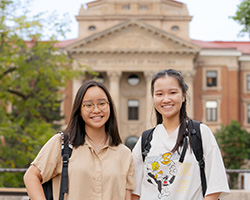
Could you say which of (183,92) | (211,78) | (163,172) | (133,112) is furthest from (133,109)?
(163,172)

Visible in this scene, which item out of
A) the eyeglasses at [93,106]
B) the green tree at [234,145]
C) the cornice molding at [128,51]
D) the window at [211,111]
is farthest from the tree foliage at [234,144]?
the eyeglasses at [93,106]

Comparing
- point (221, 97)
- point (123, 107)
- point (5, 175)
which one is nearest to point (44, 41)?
point (5, 175)

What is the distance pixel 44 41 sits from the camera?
16.2 metres

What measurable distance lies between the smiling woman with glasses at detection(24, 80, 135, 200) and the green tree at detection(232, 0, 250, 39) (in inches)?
627

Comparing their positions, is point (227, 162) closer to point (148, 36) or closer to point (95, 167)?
point (148, 36)

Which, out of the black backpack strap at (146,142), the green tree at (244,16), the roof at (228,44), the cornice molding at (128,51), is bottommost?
the black backpack strap at (146,142)

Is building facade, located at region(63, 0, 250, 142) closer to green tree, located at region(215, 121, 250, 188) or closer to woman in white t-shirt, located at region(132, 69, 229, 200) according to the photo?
green tree, located at region(215, 121, 250, 188)

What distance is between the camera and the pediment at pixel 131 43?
3734cm

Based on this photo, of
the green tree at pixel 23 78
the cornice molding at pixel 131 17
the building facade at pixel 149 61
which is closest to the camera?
the green tree at pixel 23 78

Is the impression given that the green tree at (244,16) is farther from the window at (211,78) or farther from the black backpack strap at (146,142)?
the window at (211,78)

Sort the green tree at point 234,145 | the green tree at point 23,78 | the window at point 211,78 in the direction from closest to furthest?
the green tree at point 23,78 → the green tree at point 234,145 → the window at point 211,78

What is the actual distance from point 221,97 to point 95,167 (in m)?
40.4

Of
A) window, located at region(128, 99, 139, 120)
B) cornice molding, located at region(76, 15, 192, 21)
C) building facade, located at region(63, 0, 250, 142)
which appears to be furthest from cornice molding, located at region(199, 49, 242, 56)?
window, located at region(128, 99, 139, 120)

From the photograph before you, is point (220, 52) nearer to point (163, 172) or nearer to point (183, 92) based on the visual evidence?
point (183, 92)
